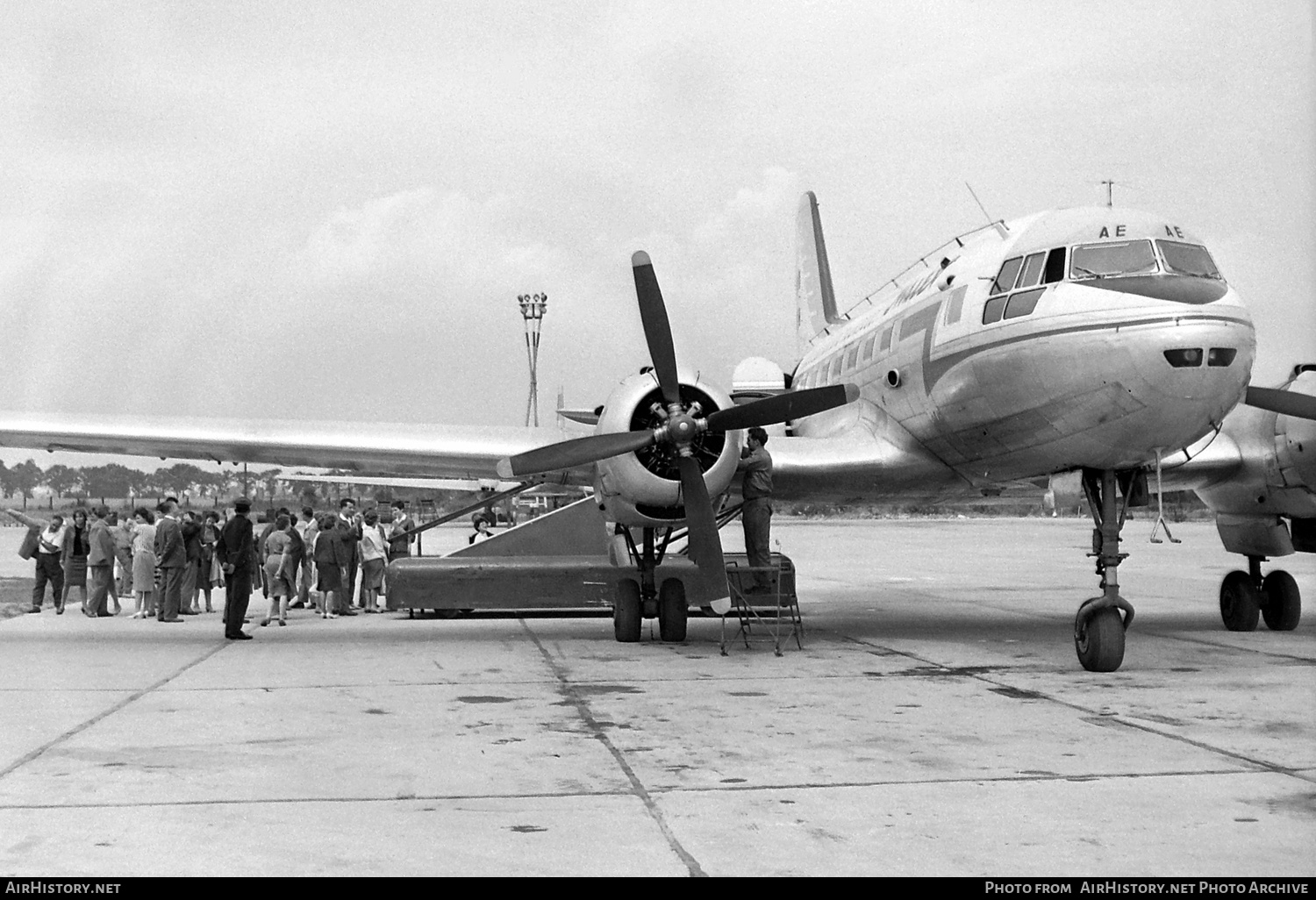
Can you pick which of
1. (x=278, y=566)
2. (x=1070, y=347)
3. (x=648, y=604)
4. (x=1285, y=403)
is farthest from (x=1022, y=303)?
(x=278, y=566)

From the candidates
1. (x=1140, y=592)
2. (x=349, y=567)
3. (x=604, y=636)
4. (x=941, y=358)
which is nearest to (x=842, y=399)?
(x=941, y=358)

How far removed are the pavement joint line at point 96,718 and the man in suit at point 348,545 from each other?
20.2 ft

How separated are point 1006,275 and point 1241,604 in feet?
18.5

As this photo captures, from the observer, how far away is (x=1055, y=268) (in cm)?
1172

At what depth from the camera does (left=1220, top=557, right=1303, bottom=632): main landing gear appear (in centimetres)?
1490

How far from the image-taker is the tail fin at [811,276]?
2370 centimetres

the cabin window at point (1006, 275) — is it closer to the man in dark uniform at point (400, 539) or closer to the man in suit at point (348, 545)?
the man in dark uniform at point (400, 539)

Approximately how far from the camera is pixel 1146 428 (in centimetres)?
1103

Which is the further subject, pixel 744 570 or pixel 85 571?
pixel 85 571

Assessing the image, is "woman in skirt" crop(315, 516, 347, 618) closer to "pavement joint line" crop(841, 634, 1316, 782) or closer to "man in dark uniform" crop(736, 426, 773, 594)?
"man in dark uniform" crop(736, 426, 773, 594)

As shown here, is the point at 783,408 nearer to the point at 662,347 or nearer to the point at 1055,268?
the point at 662,347

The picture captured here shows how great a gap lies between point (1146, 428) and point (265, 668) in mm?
8357

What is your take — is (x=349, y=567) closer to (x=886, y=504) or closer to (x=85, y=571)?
(x=85, y=571)
